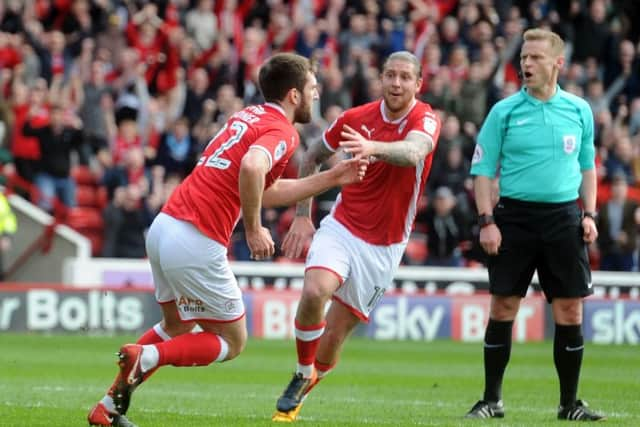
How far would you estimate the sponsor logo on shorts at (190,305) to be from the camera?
869cm

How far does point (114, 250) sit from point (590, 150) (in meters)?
12.3

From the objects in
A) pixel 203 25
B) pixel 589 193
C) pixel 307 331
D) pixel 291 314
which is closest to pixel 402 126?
pixel 589 193

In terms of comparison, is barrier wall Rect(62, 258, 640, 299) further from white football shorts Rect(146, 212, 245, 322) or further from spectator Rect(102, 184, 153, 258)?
white football shorts Rect(146, 212, 245, 322)

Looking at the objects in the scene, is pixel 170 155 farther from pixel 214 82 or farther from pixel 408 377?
pixel 408 377

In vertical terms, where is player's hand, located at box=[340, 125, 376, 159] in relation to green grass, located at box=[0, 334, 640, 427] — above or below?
above

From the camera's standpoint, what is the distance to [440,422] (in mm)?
9578

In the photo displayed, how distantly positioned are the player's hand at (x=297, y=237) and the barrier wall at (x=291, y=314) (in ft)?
33.1

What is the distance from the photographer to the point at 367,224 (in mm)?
9969

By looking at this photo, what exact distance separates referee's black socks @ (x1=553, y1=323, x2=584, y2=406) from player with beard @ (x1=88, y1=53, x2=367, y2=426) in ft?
7.45

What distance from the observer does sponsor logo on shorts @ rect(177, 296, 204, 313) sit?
869 cm

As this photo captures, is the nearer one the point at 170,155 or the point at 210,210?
the point at 210,210

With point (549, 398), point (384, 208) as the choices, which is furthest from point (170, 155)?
point (384, 208)

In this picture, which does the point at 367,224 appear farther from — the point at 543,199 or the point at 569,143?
the point at 569,143

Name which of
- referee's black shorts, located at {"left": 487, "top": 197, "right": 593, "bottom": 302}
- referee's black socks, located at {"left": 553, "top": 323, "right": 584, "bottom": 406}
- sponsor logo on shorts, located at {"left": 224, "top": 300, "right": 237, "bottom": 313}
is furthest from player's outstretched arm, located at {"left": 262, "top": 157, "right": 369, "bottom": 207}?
referee's black socks, located at {"left": 553, "top": 323, "right": 584, "bottom": 406}
